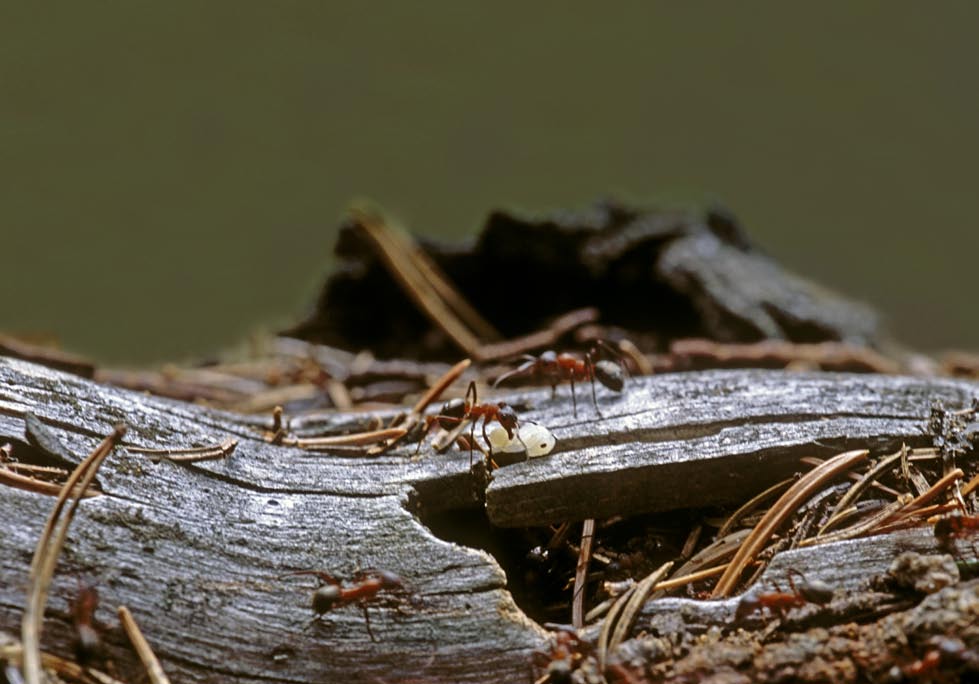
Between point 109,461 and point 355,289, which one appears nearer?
point 109,461

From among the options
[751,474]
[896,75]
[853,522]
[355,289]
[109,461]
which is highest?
[896,75]

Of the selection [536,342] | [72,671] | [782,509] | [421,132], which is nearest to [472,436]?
[782,509]

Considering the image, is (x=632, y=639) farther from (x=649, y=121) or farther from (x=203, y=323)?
(x=649, y=121)

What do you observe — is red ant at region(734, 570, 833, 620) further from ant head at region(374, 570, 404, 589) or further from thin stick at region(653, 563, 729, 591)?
ant head at region(374, 570, 404, 589)

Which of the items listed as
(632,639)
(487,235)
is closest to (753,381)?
(632,639)

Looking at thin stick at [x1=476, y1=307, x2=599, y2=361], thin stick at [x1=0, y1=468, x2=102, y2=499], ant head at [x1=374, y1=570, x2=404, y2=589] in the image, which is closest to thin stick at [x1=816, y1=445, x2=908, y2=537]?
ant head at [x1=374, y1=570, x2=404, y2=589]

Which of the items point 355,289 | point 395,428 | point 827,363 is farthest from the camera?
point 355,289
